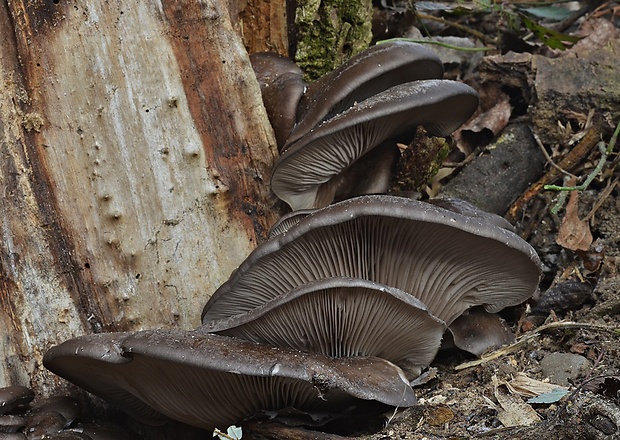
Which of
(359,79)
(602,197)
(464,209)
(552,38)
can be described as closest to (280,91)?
(359,79)

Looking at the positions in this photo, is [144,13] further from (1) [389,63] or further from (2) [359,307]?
(2) [359,307]

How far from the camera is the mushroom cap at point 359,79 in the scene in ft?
11.6

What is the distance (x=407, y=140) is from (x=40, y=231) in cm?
214

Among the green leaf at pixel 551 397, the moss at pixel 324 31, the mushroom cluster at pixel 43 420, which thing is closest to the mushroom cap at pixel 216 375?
the mushroom cluster at pixel 43 420

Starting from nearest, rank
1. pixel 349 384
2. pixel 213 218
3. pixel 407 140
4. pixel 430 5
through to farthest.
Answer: pixel 349 384, pixel 213 218, pixel 407 140, pixel 430 5

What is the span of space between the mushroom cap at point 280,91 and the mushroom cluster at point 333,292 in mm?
11

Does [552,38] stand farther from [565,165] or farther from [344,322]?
[344,322]

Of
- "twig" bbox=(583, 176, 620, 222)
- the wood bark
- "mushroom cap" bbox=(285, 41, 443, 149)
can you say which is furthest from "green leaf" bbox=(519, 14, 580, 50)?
the wood bark

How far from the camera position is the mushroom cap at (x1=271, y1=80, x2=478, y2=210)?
3314 mm

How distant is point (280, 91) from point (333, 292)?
5.02ft

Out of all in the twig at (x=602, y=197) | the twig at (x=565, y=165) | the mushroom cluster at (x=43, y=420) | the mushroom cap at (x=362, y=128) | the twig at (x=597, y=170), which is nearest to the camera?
the mushroom cluster at (x=43, y=420)

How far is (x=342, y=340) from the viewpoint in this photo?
10.3 ft

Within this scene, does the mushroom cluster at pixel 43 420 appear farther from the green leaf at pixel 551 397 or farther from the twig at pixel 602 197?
the twig at pixel 602 197

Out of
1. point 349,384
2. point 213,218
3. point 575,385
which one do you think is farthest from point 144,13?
point 575,385
